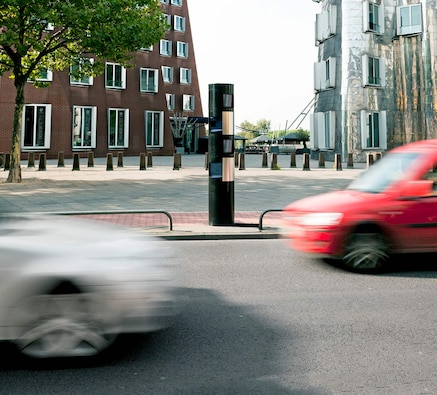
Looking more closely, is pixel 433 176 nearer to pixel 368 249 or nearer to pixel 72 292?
pixel 368 249

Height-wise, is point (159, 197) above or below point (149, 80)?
below

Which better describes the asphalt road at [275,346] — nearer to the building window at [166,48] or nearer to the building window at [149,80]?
the building window at [149,80]

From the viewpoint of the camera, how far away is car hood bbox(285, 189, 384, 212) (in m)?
6.93

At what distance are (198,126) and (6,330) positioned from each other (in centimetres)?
5487

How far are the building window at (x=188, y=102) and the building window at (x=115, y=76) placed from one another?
57.0 feet

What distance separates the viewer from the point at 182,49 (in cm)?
5928

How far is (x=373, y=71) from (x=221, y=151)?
26.6 metres

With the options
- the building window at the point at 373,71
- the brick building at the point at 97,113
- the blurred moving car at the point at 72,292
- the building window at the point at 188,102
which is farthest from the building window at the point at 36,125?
the blurred moving car at the point at 72,292

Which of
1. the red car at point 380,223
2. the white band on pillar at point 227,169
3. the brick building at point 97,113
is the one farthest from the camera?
the brick building at point 97,113

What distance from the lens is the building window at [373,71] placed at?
111 feet

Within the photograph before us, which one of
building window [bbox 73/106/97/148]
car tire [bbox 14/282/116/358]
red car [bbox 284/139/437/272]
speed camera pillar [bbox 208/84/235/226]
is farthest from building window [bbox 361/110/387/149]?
car tire [bbox 14/282/116/358]

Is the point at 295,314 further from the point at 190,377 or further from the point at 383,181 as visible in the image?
the point at 383,181

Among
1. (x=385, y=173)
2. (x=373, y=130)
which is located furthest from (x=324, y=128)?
(x=385, y=173)

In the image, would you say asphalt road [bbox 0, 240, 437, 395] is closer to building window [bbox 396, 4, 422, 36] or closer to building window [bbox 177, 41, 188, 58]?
building window [bbox 396, 4, 422, 36]
